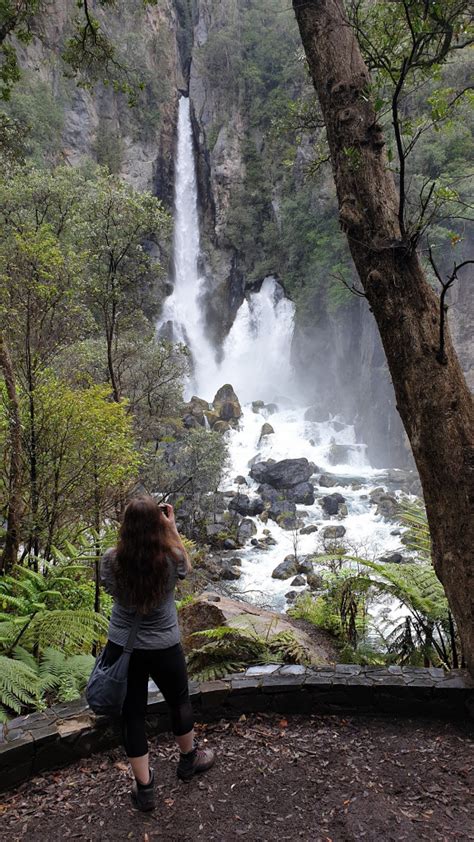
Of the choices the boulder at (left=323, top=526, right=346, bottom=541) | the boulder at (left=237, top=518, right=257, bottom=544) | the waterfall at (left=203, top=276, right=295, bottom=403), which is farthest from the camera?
the waterfall at (left=203, top=276, right=295, bottom=403)

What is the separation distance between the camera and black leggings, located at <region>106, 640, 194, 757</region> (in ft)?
7.24

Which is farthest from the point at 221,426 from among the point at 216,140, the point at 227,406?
the point at 216,140

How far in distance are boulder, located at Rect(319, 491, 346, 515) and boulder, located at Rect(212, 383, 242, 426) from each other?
992 cm

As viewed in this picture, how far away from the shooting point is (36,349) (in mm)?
5703

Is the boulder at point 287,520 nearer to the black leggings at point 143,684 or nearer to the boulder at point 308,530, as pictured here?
the boulder at point 308,530

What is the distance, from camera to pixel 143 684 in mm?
2258

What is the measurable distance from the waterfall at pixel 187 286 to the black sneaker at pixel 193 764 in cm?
3199

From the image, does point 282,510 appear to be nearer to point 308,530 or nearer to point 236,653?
point 308,530

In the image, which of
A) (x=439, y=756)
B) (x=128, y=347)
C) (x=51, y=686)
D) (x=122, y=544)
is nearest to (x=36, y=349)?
(x=51, y=686)

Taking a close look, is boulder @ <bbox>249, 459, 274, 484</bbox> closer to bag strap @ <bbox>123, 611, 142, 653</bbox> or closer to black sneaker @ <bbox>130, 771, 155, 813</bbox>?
black sneaker @ <bbox>130, 771, 155, 813</bbox>

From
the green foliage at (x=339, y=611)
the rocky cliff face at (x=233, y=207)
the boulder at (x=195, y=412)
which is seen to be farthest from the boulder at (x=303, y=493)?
the green foliage at (x=339, y=611)

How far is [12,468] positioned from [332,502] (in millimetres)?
16565

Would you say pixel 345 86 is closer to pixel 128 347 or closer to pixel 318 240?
pixel 128 347

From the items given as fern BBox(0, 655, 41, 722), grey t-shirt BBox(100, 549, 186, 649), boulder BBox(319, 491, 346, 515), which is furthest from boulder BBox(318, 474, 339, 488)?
grey t-shirt BBox(100, 549, 186, 649)
